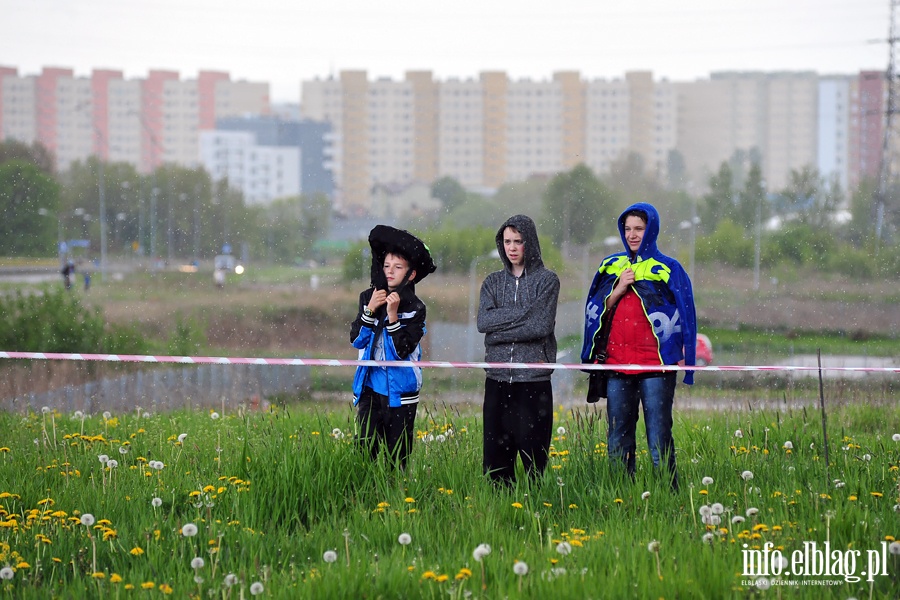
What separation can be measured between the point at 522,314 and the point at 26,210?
51354mm

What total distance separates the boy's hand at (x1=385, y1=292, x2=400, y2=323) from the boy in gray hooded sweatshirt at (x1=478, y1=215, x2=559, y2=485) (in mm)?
511

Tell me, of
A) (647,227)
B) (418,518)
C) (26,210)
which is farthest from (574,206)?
(418,518)

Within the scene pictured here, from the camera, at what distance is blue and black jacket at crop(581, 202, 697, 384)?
635 centimetres

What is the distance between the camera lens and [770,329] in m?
51.3

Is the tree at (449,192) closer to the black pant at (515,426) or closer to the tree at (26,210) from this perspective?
the tree at (26,210)

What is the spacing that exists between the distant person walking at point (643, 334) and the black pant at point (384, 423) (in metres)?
1.13

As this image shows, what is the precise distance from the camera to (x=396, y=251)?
642 centimetres

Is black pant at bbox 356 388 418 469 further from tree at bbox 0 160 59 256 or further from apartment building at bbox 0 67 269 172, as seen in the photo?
apartment building at bbox 0 67 269 172

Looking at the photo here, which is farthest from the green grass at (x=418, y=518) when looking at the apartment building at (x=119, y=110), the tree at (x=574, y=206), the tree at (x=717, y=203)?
the apartment building at (x=119, y=110)

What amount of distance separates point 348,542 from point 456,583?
0.82 meters

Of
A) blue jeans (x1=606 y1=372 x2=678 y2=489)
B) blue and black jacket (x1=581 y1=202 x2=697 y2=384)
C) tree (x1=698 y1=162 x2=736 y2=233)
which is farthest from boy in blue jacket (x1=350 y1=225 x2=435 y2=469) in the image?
tree (x1=698 y1=162 x2=736 y2=233)

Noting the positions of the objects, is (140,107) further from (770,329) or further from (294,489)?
(294,489)

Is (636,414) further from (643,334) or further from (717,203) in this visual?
(717,203)

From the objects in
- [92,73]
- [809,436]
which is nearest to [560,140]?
[92,73]
